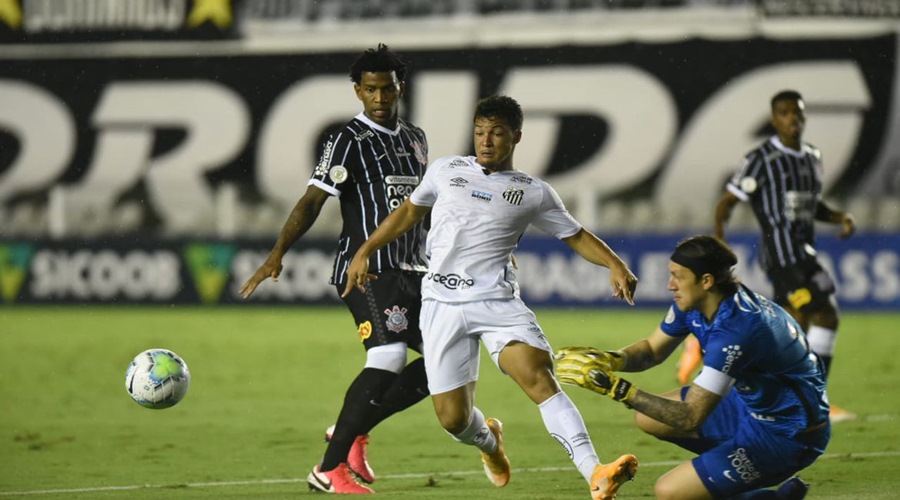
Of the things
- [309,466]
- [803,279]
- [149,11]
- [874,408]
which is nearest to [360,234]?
[309,466]

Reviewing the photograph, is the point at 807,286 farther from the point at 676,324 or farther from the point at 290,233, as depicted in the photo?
the point at 290,233

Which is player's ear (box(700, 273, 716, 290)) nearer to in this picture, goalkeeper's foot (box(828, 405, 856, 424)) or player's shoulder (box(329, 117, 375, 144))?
player's shoulder (box(329, 117, 375, 144))

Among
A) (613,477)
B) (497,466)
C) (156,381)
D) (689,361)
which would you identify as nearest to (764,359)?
(613,477)

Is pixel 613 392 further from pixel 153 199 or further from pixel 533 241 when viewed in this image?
pixel 153 199

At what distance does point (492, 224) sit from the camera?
6609 mm

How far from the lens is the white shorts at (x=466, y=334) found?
21.4 ft

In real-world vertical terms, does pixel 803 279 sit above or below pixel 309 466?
above

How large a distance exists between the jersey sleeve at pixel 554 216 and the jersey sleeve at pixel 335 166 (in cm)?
123

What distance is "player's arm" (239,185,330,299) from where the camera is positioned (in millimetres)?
7125

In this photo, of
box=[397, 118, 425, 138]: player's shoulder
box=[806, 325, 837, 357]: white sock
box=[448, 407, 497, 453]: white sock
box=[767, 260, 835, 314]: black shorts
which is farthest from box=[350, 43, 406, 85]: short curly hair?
box=[806, 325, 837, 357]: white sock

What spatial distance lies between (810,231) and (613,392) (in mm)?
4927

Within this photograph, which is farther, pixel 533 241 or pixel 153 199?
pixel 153 199

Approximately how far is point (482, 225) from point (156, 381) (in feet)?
6.62

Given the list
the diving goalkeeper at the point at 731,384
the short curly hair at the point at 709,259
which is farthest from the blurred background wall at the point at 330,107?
the short curly hair at the point at 709,259
